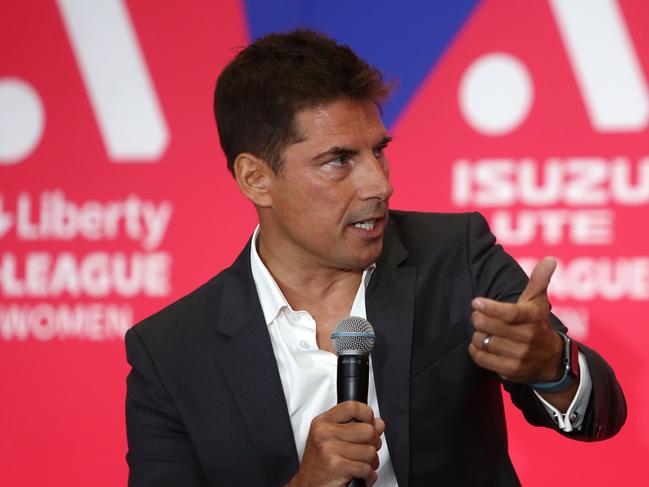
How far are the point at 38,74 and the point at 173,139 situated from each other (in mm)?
558

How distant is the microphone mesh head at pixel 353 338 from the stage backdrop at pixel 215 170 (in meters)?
1.50

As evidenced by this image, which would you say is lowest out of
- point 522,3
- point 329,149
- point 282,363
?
point 282,363

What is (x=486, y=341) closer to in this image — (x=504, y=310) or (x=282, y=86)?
(x=504, y=310)

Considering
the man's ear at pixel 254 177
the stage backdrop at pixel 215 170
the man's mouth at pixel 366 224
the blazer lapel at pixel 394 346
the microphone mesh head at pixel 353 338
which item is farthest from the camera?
the stage backdrop at pixel 215 170

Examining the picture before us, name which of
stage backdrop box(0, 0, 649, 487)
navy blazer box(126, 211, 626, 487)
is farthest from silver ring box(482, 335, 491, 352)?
stage backdrop box(0, 0, 649, 487)

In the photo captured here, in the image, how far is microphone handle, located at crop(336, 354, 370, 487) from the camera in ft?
5.43

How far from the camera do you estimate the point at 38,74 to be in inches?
140

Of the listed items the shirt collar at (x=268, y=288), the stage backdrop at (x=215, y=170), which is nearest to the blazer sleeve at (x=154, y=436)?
the shirt collar at (x=268, y=288)

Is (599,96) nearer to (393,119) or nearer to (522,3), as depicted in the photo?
(522,3)

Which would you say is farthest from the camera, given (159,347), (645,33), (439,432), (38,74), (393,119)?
(38,74)

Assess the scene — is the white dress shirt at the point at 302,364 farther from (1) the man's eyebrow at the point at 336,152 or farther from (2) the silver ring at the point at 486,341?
(2) the silver ring at the point at 486,341

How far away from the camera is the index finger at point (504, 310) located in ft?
5.19

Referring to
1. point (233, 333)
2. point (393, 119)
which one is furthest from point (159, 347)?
point (393, 119)

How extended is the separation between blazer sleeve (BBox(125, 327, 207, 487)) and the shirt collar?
28cm
